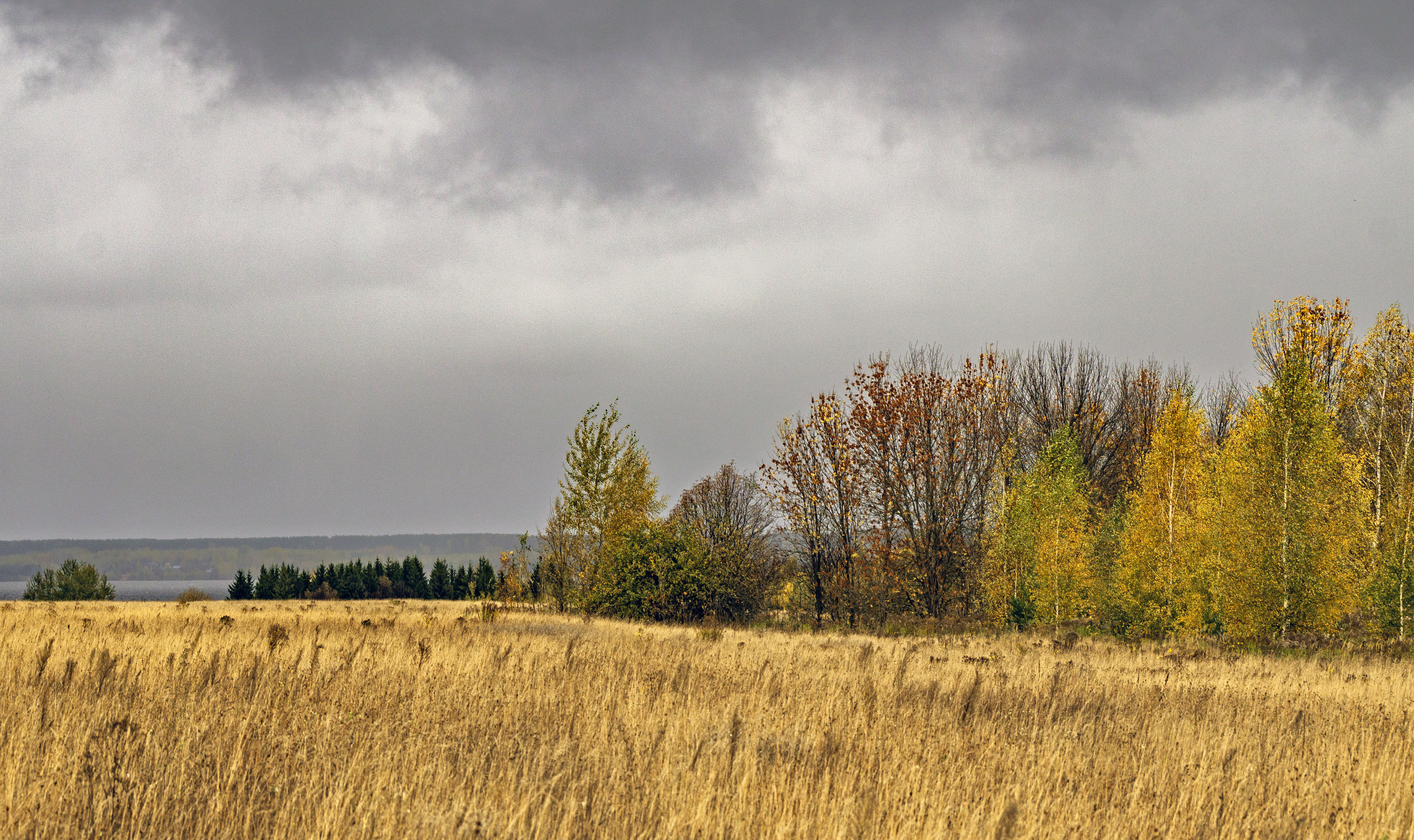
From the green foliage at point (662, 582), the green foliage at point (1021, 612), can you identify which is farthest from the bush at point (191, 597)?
the green foliage at point (1021, 612)

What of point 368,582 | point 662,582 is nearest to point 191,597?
point 368,582

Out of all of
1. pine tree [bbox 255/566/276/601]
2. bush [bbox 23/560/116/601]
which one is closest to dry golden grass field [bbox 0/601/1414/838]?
pine tree [bbox 255/566/276/601]

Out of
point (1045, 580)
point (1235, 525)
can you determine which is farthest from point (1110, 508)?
point (1235, 525)

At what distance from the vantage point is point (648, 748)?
663cm

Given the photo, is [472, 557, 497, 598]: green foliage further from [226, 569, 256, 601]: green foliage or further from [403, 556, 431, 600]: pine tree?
[226, 569, 256, 601]: green foliage

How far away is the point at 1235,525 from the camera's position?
22797 millimetres

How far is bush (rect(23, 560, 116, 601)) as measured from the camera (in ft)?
195

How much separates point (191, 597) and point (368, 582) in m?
27.1

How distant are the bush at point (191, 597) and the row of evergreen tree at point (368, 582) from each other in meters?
9.65

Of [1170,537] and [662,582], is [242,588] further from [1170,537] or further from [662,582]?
[1170,537]

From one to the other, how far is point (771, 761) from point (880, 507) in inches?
993

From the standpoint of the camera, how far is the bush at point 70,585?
5947cm

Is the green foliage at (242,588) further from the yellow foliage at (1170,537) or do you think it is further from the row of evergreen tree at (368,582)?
the yellow foliage at (1170,537)

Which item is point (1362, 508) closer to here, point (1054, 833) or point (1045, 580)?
point (1045, 580)
